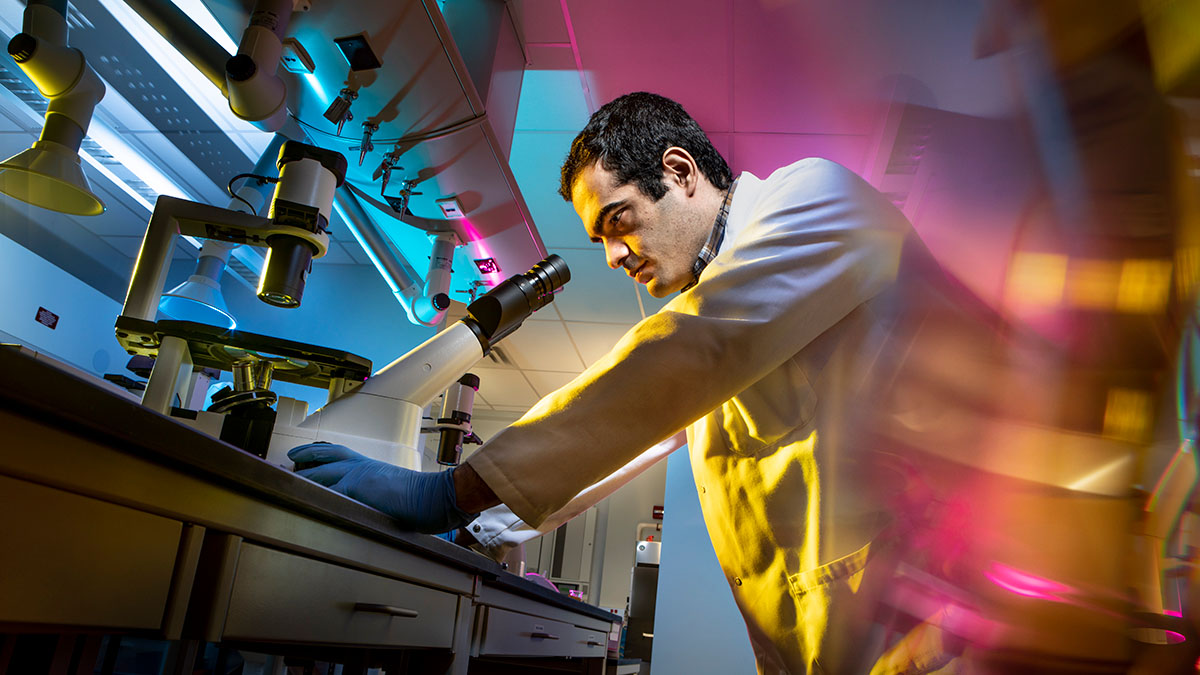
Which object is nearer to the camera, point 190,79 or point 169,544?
point 169,544

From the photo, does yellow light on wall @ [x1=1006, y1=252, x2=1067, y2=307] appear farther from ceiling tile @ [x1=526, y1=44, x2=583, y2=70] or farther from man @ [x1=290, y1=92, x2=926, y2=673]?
ceiling tile @ [x1=526, y1=44, x2=583, y2=70]

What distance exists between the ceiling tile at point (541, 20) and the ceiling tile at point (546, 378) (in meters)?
3.51

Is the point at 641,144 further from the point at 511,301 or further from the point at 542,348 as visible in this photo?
the point at 542,348

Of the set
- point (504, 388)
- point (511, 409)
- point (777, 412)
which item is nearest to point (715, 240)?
point (777, 412)

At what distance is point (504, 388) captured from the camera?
6215mm

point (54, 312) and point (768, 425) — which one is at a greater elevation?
point (54, 312)

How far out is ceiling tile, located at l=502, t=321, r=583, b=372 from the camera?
195 inches

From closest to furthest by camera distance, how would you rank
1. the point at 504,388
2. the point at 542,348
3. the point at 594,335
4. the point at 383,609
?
1. the point at 383,609
2. the point at 594,335
3. the point at 542,348
4. the point at 504,388

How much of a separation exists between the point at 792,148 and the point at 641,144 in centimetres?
187

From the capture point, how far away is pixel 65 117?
1374 millimetres

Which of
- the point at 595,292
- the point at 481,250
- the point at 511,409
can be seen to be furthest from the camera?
the point at 511,409

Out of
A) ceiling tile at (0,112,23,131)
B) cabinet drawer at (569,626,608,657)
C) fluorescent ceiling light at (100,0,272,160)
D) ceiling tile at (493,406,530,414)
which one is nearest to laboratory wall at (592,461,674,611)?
ceiling tile at (493,406,530,414)

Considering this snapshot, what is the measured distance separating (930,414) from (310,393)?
3.33 meters

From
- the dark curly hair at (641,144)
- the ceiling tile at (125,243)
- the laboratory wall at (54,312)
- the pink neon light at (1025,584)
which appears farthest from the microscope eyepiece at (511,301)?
the ceiling tile at (125,243)
